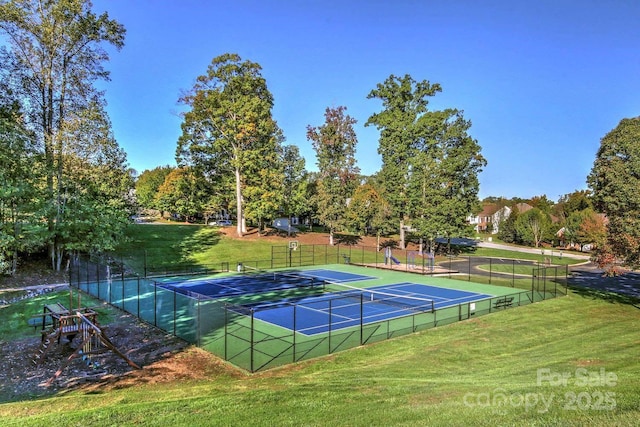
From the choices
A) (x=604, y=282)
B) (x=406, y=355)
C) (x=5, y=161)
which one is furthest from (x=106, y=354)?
(x=604, y=282)

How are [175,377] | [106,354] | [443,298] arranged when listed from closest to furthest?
[175,377] → [106,354] → [443,298]

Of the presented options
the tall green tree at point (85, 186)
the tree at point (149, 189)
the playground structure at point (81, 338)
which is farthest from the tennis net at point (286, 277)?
the tree at point (149, 189)

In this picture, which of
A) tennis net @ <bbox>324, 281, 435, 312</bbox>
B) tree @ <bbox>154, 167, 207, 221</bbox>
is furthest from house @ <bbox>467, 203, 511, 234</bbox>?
tennis net @ <bbox>324, 281, 435, 312</bbox>

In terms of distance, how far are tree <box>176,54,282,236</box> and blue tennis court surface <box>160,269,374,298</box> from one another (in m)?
13.9

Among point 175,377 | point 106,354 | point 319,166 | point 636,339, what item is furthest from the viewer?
point 319,166

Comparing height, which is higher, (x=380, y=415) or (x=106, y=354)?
(x=380, y=415)

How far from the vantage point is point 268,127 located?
150 ft

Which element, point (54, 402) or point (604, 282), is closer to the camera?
point (54, 402)

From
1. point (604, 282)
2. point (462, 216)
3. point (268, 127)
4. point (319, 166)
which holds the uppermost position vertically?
point (268, 127)

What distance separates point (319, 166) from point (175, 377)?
140ft

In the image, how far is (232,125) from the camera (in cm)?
4425

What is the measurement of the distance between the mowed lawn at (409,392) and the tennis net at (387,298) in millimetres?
5438

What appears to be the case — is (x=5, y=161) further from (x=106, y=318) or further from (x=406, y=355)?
(x=406, y=355)

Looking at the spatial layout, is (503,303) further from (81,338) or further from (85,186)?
(85,186)
